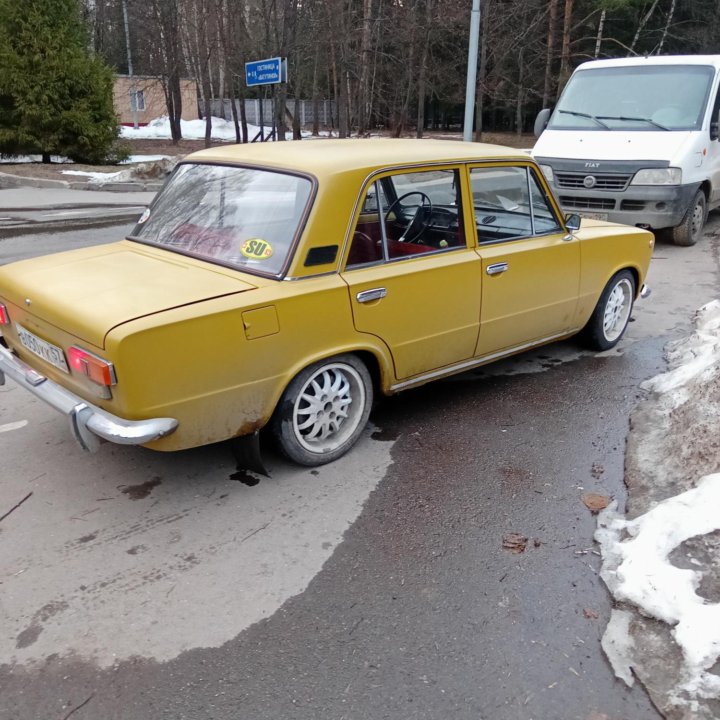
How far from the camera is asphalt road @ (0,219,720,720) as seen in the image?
2.42 metres

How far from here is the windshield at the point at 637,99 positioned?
930 centimetres

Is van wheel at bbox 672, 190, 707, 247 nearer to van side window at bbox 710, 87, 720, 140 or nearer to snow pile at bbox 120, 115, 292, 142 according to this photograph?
van side window at bbox 710, 87, 720, 140

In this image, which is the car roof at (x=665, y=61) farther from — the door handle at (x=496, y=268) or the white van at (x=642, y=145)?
the door handle at (x=496, y=268)

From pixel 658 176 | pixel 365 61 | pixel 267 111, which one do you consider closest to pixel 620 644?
pixel 658 176

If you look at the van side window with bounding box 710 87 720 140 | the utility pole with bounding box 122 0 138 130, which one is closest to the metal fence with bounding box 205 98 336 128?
the utility pole with bounding box 122 0 138 130

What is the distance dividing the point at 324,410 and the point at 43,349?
57.2 inches

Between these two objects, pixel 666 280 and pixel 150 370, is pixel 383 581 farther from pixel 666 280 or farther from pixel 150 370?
pixel 666 280

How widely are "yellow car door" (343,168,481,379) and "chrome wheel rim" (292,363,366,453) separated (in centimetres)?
29

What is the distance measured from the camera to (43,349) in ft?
11.3

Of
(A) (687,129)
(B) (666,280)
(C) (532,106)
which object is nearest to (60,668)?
(B) (666,280)

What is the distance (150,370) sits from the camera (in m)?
2.97

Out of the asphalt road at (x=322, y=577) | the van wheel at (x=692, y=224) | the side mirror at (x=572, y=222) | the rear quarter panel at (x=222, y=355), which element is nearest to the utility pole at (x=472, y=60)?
the van wheel at (x=692, y=224)

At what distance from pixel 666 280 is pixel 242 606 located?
6.85 meters

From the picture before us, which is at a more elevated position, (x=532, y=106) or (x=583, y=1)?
(x=583, y=1)
